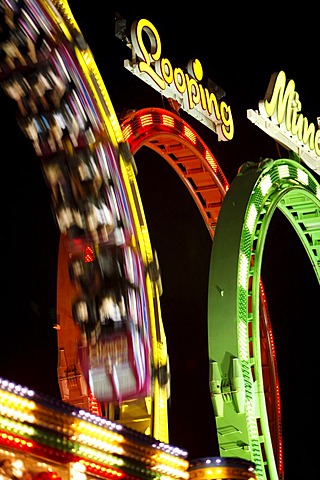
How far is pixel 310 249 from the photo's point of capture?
20734 mm

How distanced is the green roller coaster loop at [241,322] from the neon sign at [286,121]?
9.77 feet

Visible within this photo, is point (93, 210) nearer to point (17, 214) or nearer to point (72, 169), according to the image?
point (72, 169)

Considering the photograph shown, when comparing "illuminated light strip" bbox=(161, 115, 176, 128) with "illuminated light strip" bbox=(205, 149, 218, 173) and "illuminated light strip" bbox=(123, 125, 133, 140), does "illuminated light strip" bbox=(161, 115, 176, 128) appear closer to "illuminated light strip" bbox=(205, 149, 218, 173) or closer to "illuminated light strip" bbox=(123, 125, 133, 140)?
"illuminated light strip" bbox=(123, 125, 133, 140)

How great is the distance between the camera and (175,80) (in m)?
17.5

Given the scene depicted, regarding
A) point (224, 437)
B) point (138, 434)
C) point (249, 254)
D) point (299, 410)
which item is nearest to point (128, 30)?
point (249, 254)

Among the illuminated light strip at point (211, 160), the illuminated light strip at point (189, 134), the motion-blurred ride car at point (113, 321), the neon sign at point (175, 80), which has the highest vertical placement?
the neon sign at point (175, 80)

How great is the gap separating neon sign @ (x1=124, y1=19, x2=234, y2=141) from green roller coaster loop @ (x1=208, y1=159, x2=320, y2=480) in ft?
7.90

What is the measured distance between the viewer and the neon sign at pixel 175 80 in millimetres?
16125

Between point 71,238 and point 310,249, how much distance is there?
10.6 meters

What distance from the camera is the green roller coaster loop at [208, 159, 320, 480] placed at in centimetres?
1311

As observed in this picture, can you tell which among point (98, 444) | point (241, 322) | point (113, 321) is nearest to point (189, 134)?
point (241, 322)

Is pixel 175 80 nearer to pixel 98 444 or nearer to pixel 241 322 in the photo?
pixel 241 322

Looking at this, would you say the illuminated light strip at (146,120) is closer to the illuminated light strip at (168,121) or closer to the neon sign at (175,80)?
the illuminated light strip at (168,121)

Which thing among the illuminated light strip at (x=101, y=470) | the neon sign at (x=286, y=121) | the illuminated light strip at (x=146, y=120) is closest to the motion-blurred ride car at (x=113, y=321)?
the illuminated light strip at (x=101, y=470)
